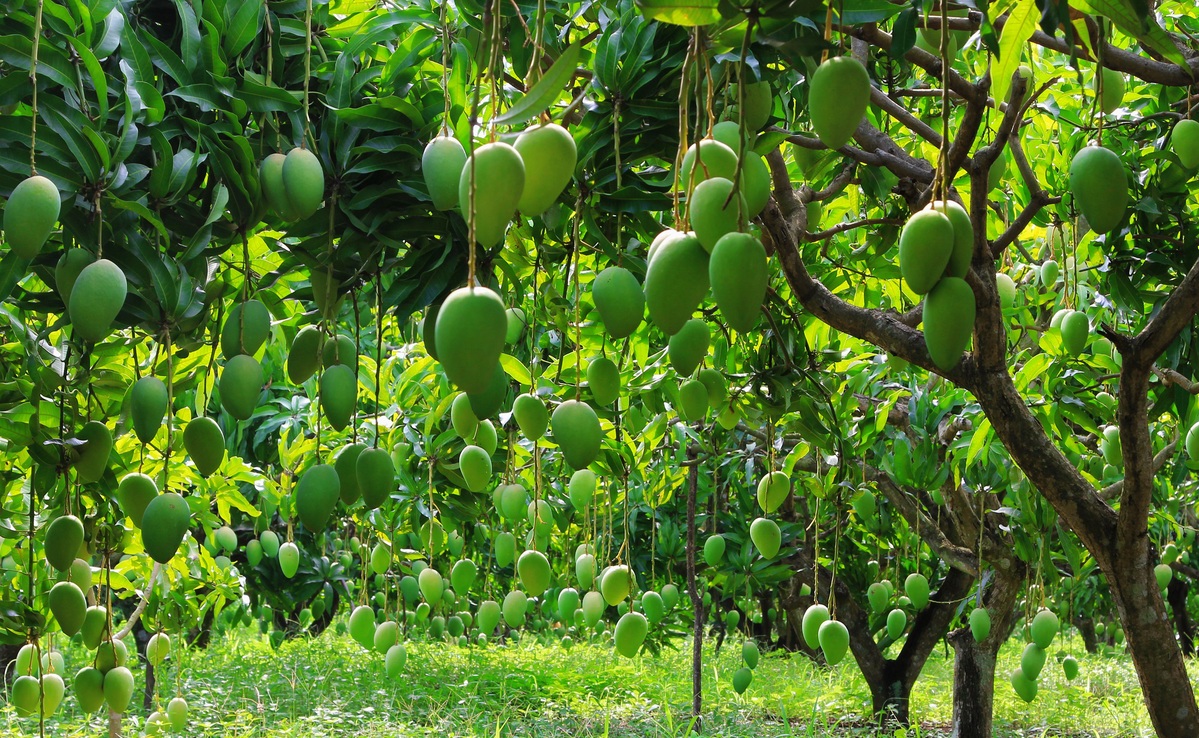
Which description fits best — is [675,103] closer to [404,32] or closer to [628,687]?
[404,32]

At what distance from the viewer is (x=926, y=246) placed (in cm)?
66

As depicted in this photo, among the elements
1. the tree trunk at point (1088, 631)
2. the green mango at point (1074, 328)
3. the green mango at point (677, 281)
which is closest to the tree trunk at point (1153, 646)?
the green mango at point (1074, 328)

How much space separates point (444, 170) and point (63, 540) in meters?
0.74

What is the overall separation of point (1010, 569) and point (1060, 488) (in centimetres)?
219

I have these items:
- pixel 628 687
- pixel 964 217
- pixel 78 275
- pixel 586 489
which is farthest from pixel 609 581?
pixel 628 687

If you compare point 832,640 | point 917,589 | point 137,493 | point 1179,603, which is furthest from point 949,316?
point 1179,603

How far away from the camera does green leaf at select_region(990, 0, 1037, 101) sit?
771 mm

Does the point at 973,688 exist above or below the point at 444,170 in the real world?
below

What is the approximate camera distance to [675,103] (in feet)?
3.56

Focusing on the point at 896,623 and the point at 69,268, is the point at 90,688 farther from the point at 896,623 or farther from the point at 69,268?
the point at 896,623

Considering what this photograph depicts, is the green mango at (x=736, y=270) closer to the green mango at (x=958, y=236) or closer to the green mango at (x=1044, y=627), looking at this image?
the green mango at (x=958, y=236)

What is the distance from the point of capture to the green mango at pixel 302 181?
1034mm

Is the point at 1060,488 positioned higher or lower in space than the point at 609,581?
higher

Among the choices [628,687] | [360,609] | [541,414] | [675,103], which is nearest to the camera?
[675,103]
